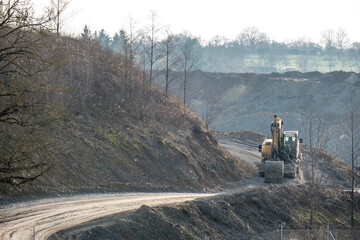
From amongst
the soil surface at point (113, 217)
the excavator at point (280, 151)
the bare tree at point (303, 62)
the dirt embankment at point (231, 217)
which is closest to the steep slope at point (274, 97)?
the excavator at point (280, 151)

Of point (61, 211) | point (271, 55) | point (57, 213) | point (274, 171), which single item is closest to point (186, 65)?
point (274, 171)

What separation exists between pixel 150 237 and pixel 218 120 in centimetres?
7781

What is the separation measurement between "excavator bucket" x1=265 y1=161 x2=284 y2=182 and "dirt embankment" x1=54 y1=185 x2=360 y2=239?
4.79 meters

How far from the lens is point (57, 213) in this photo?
19.3 m

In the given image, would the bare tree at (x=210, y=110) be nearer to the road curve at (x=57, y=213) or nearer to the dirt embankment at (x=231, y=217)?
the dirt embankment at (x=231, y=217)

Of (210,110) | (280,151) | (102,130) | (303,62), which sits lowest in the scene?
(280,151)

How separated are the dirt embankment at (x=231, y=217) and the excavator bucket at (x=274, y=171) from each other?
4789mm

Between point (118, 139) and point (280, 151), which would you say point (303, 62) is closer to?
point (280, 151)

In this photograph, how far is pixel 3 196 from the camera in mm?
21156

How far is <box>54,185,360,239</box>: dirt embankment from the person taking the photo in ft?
55.4

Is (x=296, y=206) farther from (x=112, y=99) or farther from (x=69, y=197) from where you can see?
(x=112, y=99)

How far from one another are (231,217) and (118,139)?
41.7 ft

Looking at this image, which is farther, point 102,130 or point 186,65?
point 186,65

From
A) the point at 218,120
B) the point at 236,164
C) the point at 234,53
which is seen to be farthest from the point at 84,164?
the point at 234,53
